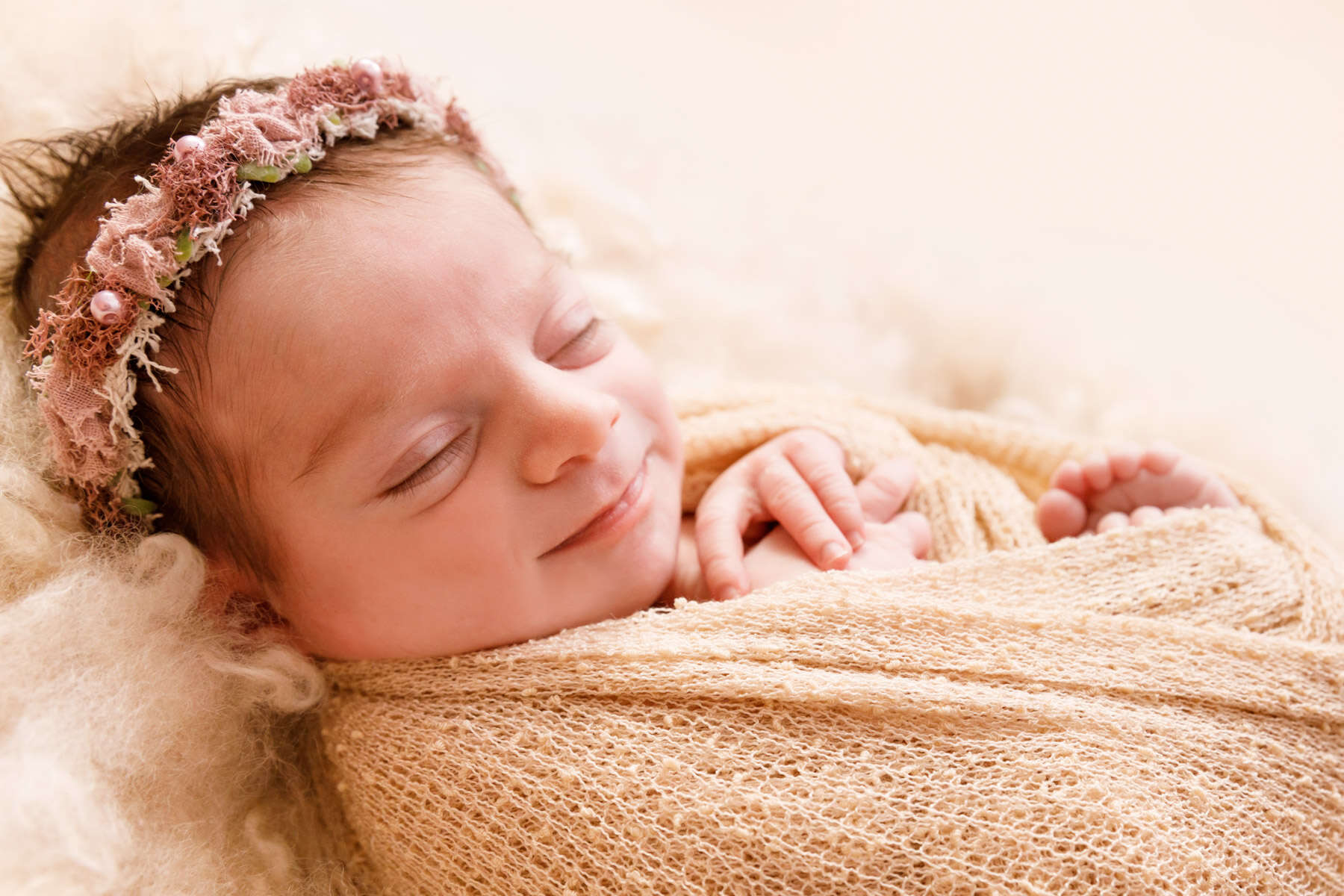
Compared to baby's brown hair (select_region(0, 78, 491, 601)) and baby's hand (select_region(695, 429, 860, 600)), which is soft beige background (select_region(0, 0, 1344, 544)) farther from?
baby's hand (select_region(695, 429, 860, 600))

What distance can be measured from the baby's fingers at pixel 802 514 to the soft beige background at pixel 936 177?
1.59 ft

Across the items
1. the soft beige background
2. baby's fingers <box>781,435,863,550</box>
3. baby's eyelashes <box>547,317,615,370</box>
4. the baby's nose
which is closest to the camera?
the baby's nose

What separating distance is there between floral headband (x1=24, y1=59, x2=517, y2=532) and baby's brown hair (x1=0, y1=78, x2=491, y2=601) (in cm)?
2

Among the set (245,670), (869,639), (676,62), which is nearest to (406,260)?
(245,670)

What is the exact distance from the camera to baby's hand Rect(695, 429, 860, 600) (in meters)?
1.23

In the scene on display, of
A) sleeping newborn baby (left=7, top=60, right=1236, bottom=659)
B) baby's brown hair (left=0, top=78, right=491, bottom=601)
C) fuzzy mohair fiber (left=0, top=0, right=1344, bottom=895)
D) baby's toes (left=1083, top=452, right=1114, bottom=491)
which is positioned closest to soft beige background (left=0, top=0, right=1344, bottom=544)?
fuzzy mohair fiber (left=0, top=0, right=1344, bottom=895)

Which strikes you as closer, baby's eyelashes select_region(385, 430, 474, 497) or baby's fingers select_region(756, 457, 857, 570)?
baby's eyelashes select_region(385, 430, 474, 497)

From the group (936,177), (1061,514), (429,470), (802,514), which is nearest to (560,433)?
(429,470)

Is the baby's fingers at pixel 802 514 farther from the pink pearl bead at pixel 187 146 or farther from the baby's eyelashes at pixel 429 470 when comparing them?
the pink pearl bead at pixel 187 146

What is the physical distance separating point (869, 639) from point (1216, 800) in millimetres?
366

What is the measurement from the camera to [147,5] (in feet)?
4.88

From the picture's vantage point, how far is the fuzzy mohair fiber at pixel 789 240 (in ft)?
3.56

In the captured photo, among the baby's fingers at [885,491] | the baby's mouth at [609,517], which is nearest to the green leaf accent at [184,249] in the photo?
the baby's mouth at [609,517]

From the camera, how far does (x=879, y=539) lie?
131 centimetres
